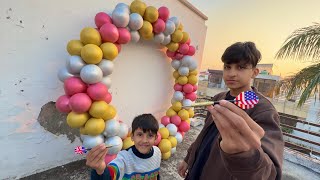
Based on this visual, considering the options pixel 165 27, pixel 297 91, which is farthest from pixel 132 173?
pixel 297 91

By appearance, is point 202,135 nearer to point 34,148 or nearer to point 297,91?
point 34,148

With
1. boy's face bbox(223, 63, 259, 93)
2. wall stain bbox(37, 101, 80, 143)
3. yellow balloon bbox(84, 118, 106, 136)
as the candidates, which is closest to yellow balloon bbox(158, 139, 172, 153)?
yellow balloon bbox(84, 118, 106, 136)

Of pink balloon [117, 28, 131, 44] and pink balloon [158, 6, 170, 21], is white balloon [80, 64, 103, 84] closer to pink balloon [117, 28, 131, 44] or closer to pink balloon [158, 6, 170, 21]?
pink balloon [117, 28, 131, 44]

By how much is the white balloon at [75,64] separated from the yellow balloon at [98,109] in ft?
1.40

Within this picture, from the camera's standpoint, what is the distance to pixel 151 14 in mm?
2797

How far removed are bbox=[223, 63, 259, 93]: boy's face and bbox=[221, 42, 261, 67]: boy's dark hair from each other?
0.03 metres

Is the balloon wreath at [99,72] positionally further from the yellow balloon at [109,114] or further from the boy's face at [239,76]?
the boy's face at [239,76]

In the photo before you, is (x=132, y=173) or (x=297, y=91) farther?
(x=297, y=91)

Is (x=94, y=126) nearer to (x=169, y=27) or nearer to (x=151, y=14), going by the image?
(x=151, y=14)

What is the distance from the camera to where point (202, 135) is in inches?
54.3

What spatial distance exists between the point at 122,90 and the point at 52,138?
4.06 ft

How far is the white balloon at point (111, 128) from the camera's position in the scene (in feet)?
7.81

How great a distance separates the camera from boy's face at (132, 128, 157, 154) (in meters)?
1.61

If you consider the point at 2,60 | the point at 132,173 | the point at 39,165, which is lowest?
the point at 39,165
